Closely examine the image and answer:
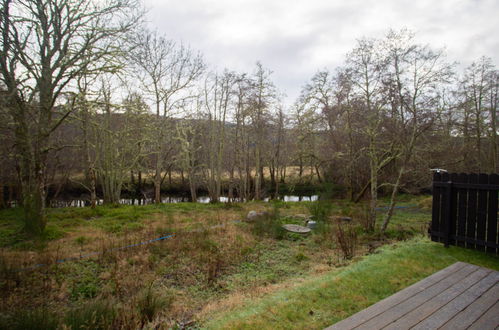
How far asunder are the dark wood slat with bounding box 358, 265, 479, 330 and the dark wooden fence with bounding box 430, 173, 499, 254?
47.2 inches

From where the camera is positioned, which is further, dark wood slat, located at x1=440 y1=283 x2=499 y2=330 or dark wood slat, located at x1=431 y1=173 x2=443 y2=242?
dark wood slat, located at x1=431 y1=173 x2=443 y2=242

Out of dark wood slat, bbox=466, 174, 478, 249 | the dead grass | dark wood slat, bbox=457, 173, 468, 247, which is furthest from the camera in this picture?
dark wood slat, bbox=457, 173, 468, 247

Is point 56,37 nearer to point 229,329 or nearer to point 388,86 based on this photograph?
point 229,329

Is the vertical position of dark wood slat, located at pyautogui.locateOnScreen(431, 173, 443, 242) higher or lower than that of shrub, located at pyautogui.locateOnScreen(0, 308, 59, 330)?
higher

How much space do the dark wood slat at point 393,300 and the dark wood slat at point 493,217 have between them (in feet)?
3.55

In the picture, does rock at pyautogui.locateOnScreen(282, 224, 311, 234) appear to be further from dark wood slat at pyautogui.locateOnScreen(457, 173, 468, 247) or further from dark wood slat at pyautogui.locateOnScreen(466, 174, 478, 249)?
dark wood slat at pyautogui.locateOnScreen(466, 174, 478, 249)

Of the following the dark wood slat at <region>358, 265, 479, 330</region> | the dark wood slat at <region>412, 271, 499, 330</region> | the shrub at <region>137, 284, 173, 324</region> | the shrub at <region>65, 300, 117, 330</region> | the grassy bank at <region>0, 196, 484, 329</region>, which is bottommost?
the grassy bank at <region>0, 196, 484, 329</region>

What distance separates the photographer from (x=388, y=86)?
356 inches

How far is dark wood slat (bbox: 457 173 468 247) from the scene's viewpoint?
15.8 feet

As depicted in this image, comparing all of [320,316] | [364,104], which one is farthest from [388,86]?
[320,316]

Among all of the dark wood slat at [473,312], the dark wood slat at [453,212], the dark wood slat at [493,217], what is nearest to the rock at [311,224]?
the dark wood slat at [453,212]

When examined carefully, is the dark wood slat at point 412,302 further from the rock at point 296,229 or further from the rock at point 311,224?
the rock at point 311,224

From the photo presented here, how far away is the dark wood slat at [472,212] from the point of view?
15.3 ft

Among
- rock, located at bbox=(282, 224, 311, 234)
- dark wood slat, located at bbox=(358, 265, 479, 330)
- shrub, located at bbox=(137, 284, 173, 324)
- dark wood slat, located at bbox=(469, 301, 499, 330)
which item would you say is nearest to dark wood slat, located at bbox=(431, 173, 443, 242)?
dark wood slat, located at bbox=(358, 265, 479, 330)
